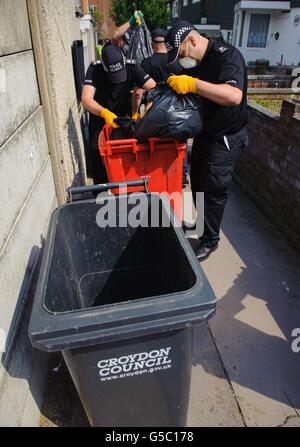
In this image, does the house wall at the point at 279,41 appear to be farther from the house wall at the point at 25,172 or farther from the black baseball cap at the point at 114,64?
the house wall at the point at 25,172

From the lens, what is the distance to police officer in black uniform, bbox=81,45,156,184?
323 centimetres

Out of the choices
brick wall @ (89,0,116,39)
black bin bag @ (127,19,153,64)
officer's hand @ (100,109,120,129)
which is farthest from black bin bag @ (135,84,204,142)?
brick wall @ (89,0,116,39)

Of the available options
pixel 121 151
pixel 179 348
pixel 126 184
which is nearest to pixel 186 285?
pixel 179 348

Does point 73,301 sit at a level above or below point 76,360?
below

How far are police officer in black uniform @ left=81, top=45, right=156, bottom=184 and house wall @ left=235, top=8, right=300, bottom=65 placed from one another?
15.6m

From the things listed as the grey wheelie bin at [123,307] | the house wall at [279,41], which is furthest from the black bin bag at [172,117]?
the house wall at [279,41]

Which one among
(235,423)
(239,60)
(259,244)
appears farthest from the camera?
(259,244)

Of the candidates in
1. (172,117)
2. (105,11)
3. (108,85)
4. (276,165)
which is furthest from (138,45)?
(105,11)

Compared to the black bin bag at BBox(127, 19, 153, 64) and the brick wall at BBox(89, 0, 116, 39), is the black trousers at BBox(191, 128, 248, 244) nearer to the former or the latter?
the black bin bag at BBox(127, 19, 153, 64)

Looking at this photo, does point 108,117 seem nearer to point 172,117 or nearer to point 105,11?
point 172,117

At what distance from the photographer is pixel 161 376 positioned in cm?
146

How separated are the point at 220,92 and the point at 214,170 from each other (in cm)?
68

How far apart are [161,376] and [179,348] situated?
177 mm
